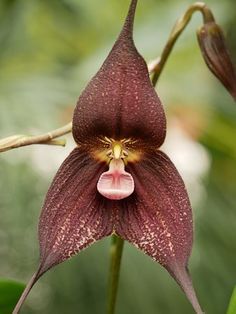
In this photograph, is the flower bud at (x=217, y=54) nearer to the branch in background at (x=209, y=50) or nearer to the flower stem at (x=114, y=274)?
the branch in background at (x=209, y=50)

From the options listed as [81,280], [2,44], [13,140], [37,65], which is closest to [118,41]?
[13,140]

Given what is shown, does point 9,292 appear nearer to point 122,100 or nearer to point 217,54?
point 122,100

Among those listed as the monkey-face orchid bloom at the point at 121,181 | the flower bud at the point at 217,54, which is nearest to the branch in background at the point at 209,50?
the flower bud at the point at 217,54

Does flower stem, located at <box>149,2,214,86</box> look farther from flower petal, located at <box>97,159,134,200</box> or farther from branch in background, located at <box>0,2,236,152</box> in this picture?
flower petal, located at <box>97,159,134,200</box>

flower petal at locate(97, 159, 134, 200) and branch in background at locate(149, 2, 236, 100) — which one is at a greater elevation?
branch in background at locate(149, 2, 236, 100)

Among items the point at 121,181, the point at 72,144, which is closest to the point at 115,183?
the point at 121,181

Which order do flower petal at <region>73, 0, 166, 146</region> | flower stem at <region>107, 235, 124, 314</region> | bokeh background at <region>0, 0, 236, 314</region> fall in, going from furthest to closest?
bokeh background at <region>0, 0, 236, 314</region>, flower stem at <region>107, 235, 124, 314</region>, flower petal at <region>73, 0, 166, 146</region>

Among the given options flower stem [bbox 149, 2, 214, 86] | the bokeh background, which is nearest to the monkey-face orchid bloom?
flower stem [bbox 149, 2, 214, 86]
